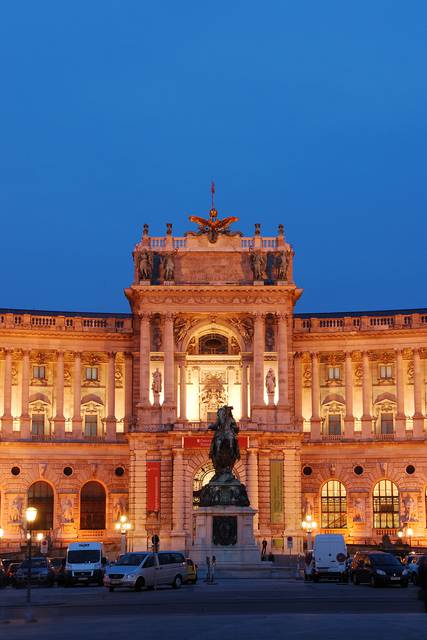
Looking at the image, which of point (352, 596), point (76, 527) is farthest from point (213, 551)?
point (76, 527)

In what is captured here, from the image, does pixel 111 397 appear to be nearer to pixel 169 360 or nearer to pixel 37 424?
pixel 37 424

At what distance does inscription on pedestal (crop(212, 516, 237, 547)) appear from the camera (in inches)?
2625

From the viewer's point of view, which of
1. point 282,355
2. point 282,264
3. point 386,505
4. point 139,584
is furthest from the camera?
point 386,505

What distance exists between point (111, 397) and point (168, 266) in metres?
12.8

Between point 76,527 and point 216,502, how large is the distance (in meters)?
34.5

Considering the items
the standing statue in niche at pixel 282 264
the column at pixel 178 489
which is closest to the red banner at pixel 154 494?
the column at pixel 178 489

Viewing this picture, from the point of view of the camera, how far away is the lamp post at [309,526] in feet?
305

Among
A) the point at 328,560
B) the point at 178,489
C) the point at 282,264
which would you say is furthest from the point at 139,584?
the point at 282,264

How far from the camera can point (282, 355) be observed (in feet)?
322

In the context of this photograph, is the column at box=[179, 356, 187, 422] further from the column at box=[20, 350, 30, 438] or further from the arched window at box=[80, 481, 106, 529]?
the column at box=[20, 350, 30, 438]

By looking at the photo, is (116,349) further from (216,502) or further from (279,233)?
(216,502)

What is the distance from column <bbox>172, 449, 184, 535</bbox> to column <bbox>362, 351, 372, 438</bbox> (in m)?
17.2

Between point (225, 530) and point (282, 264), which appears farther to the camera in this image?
point (282, 264)

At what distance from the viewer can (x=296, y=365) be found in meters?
105
